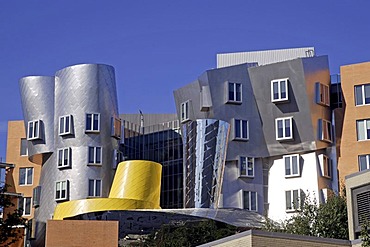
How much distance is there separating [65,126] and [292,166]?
66.9 feet

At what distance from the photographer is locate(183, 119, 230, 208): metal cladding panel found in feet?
213

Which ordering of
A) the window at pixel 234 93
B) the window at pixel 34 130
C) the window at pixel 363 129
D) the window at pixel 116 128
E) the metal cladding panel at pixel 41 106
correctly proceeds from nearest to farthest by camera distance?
the window at pixel 363 129 → the window at pixel 234 93 → the window at pixel 116 128 → the window at pixel 34 130 → the metal cladding panel at pixel 41 106

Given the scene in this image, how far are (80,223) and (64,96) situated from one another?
17377 mm

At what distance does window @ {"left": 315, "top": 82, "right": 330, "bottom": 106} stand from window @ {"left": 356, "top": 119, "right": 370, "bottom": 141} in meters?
3.23

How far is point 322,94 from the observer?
6706 centimetres

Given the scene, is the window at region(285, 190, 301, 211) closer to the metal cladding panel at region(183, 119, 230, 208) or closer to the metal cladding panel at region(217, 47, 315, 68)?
the metal cladding panel at region(183, 119, 230, 208)

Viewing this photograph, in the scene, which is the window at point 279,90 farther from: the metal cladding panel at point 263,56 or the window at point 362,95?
the metal cladding panel at point 263,56

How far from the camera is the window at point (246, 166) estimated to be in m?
67.4

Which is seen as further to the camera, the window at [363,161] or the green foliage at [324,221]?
the window at [363,161]

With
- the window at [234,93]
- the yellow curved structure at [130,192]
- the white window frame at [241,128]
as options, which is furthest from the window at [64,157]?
the window at [234,93]

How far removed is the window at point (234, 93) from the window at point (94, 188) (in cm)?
1377

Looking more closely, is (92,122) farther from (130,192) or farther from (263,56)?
(263,56)

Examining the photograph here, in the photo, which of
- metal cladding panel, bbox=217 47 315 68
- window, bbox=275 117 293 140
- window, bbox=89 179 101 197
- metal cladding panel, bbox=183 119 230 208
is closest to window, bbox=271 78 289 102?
window, bbox=275 117 293 140

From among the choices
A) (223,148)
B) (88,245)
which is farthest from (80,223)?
(223,148)
